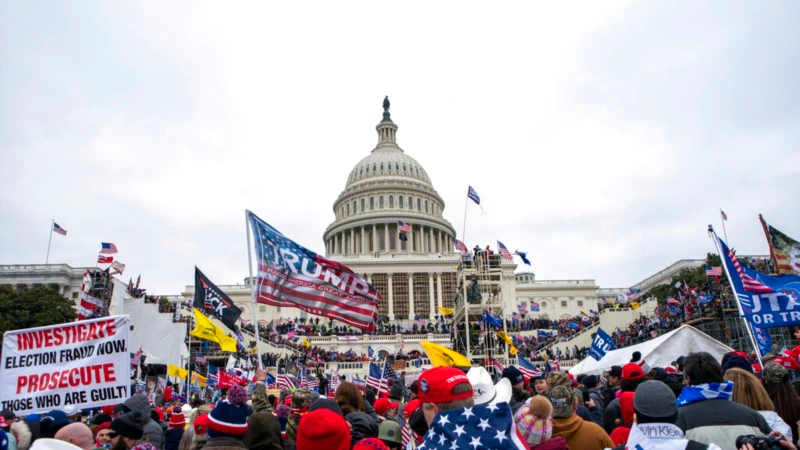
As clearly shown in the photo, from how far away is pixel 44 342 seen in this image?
914cm

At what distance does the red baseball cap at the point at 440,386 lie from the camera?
12.5ft

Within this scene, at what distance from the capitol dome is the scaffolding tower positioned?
49.0 meters

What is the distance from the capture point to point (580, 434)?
17.7 ft

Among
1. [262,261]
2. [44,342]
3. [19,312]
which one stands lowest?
[44,342]

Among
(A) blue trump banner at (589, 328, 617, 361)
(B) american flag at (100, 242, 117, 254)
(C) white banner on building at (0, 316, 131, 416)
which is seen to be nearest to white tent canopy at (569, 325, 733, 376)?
(A) blue trump banner at (589, 328, 617, 361)

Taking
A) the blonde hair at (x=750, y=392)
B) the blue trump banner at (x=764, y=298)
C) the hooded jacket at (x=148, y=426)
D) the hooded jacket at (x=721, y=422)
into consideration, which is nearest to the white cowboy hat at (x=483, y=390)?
the hooded jacket at (x=721, y=422)

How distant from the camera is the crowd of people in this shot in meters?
3.70

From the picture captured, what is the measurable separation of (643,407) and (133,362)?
1054 inches

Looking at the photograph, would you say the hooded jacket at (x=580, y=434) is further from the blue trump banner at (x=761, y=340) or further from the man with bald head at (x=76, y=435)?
the blue trump banner at (x=761, y=340)

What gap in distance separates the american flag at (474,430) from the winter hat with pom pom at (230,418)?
2395 millimetres

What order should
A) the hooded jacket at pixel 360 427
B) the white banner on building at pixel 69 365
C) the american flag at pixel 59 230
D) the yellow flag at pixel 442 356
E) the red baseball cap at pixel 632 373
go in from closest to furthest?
the hooded jacket at pixel 360 427 → the red baseball cap at pixel 632 373 → the white banner on building at pixel 69 365 → the yellow flag at pixel 442 356 → the american flag at pixel 59 230

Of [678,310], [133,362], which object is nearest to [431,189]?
[678,310]

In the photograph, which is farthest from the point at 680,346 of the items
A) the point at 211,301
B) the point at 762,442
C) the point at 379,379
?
the point at 211,301

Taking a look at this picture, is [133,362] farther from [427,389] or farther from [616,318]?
[616,318]
